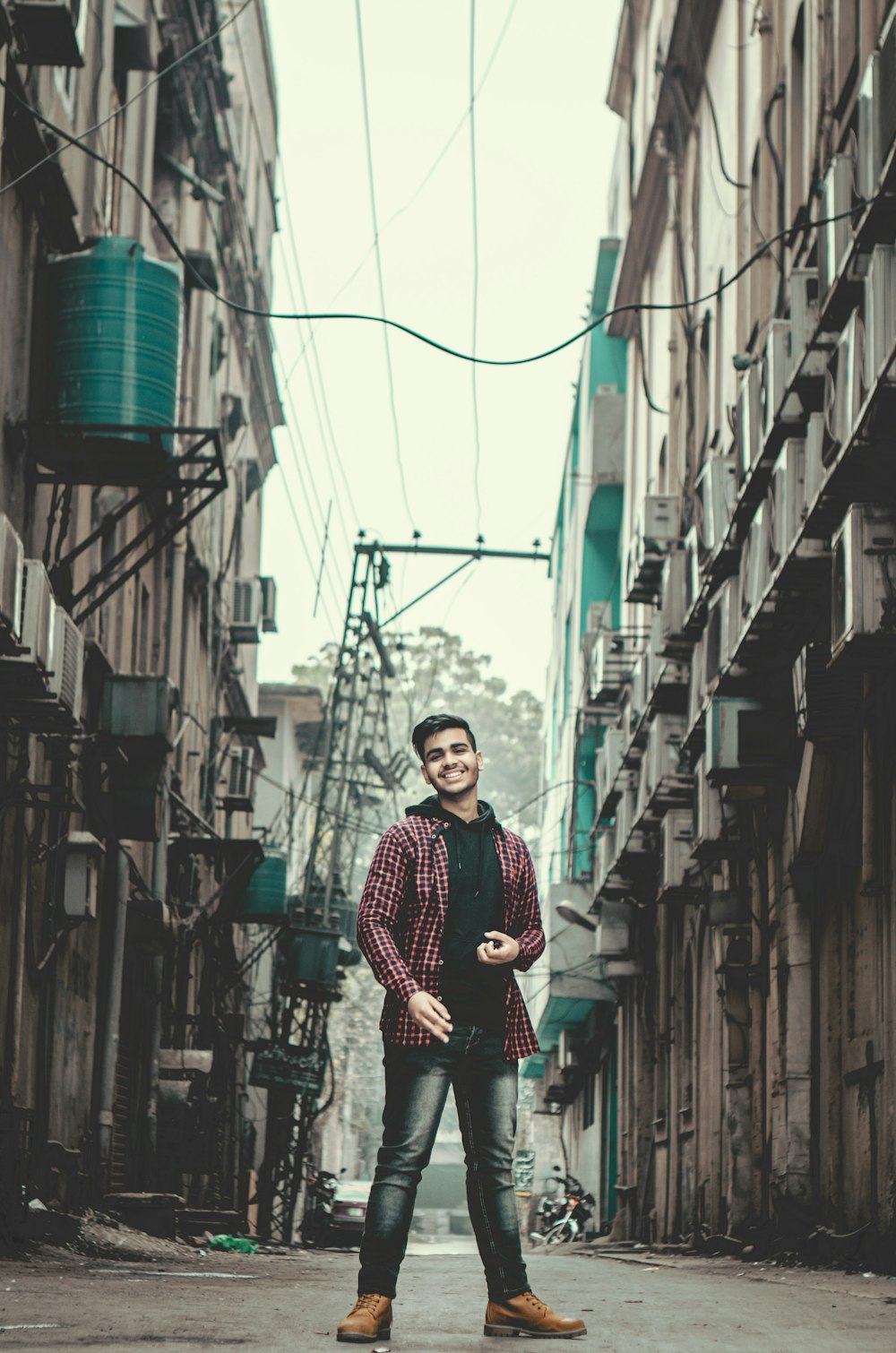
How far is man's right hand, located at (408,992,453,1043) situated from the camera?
5.55m

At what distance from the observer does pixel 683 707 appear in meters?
21.0

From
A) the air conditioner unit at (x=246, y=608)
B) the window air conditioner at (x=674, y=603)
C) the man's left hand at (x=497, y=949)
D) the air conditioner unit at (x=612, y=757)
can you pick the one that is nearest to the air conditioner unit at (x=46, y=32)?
the man's left hand at (x=497, y=949)

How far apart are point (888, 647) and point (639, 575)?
1223 centimetres

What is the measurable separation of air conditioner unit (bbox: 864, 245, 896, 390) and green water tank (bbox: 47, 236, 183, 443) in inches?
231

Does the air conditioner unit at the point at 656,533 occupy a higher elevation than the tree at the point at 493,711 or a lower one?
lower

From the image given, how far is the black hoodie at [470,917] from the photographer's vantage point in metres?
5.80

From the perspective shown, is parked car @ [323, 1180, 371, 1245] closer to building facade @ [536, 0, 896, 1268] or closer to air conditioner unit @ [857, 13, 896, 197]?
building facade @ [536, 0, 896, 1268]

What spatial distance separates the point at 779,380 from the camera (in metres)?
13.6

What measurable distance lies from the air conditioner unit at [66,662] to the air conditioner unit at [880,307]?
5.05 m

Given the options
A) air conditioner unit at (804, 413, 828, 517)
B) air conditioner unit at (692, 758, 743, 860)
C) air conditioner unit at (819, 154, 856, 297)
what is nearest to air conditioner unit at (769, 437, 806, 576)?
air conditioner unit at (804, 413, 828, 517)

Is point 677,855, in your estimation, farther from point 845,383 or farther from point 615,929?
point 845,383

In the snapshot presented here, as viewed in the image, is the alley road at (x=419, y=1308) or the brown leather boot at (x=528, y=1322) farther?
→ the brown leather boot at (x=528, y=1322)

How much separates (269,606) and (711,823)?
19.3 m

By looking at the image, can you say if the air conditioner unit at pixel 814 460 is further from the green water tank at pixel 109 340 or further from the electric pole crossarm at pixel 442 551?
the electric pole crossarm at pixel 442 551
